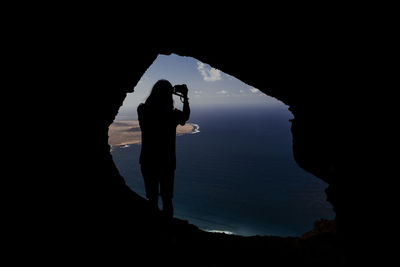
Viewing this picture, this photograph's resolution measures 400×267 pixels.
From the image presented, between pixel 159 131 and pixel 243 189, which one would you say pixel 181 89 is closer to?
pixel 159 131

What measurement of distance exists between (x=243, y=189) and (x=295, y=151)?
84.9m

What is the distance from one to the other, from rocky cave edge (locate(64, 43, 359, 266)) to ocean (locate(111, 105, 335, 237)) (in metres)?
55.8

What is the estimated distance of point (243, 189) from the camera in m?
87.9

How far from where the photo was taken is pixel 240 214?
7000cm

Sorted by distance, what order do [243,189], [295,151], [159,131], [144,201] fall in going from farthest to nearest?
[243,189] < [144,201] < [295,151] < [159,131]

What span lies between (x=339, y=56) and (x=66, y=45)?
5737 millimetres

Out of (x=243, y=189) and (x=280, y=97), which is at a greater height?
(x=280, y=97)

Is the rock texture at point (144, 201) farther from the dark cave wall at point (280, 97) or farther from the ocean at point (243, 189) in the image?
the ocean at point (243, 189)

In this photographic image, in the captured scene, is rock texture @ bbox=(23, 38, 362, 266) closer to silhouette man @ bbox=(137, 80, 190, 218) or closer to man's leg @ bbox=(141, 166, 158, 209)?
man's leg @ bbox=(141, 166, 158, 209)

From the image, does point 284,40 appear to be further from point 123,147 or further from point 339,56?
point 123,147

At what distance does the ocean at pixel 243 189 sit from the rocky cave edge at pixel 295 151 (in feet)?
183

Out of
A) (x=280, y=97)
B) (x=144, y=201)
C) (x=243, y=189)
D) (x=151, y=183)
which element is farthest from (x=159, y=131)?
(x=243, y=189)

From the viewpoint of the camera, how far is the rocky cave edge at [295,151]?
15.1 ft

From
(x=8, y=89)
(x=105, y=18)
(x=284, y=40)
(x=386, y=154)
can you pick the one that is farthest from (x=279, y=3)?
(x=8, y=89)
